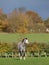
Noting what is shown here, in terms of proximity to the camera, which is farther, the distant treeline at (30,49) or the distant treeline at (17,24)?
the distant treeline at (17,24)

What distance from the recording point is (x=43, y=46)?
25.8 meters

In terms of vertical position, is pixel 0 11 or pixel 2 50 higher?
pixel 0 11

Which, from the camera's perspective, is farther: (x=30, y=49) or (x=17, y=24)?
(x=17, y=24)

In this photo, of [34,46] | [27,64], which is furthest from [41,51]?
[27,64]

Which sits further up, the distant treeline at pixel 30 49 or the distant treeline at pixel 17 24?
the distant treeline at pixel 17 24

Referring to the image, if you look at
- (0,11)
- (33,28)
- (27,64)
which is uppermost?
(0,11)

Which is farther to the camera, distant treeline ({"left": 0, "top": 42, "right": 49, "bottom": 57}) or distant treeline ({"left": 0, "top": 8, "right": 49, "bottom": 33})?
distant treeline ({"left": 0, "top": 8, "right": 49, "bottom": 33})

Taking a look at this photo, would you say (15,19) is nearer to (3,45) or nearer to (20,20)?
(20,20)

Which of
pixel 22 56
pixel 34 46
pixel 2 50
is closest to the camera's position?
pixel 22 56

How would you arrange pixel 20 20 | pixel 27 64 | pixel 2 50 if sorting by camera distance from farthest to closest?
pixel 20 20
pixel 2 50
pixel 27 64

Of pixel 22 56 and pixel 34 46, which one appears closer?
pixel 22 56

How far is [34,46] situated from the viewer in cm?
2514

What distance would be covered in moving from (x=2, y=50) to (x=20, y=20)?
47.5 meters

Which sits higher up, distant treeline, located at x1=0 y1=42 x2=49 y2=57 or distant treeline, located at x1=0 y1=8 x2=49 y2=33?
distant treeline, located at x1=0 y1=8 x2=49 y2=33
